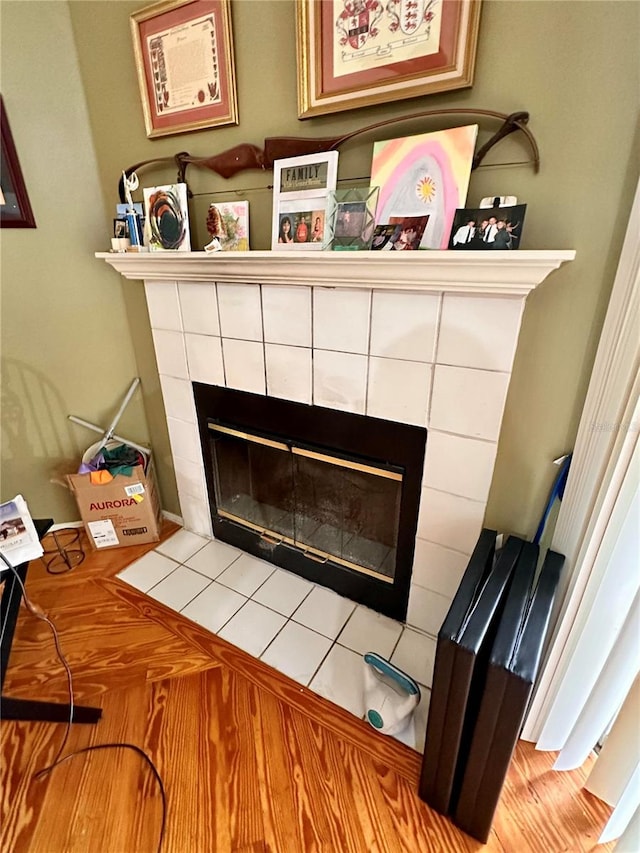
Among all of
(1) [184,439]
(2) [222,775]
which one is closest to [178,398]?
(1) [184,439]

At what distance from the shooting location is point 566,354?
37.4 inches

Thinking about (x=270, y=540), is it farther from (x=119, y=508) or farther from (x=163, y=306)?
(x=163, y=306)

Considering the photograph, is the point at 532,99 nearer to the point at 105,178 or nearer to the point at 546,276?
the point at 546,276

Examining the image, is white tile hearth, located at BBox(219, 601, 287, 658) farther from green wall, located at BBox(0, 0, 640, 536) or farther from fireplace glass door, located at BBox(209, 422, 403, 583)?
green wall, located at BBox(0, 0, 640, 536)

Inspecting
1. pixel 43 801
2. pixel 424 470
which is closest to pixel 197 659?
pixel 43 801

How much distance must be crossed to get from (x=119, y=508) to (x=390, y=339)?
4.50 feet

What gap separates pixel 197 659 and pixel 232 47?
5.96 ft

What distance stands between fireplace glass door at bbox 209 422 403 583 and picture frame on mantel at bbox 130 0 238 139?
39.6 inches

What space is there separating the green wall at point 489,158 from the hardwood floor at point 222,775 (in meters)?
0.69

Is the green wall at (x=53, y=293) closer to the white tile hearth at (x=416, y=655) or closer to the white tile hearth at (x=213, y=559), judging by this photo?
the white tile hearth at (x=213, y=559)

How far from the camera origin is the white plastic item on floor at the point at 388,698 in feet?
3.59

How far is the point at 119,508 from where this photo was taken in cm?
175

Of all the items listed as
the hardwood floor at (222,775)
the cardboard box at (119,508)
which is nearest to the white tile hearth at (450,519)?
the hardwood floor at (222,775)

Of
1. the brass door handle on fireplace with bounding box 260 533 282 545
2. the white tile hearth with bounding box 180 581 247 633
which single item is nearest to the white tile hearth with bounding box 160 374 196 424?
the brass door handle on fireplace with bounding box 260 533 282 545
